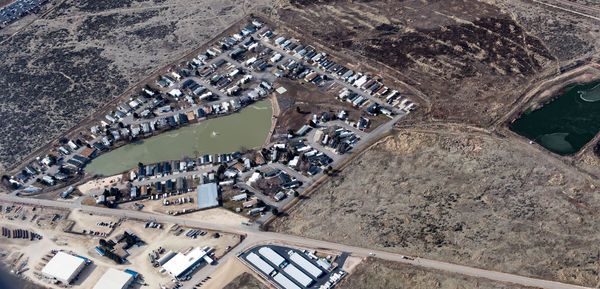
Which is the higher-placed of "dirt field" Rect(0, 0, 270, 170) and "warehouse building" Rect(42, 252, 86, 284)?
"dirt field" Rect(0, 0, 270, 170)

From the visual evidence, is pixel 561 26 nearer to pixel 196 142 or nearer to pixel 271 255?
pixel 196 142

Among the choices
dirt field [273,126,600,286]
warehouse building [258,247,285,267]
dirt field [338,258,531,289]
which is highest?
dirt field [273,126,600,286]

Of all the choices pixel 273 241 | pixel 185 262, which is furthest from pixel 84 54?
pixel 273 241

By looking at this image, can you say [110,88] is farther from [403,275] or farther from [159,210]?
[403,275]

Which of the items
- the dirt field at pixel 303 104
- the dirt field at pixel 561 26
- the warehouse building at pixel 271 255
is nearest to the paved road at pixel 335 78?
the dirt field at pixel 303 104

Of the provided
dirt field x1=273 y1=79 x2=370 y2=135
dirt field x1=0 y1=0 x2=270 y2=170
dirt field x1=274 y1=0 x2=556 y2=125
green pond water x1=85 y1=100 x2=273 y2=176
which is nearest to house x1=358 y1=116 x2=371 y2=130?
dirt field x1=273 y1=79 x2=370 y2=135

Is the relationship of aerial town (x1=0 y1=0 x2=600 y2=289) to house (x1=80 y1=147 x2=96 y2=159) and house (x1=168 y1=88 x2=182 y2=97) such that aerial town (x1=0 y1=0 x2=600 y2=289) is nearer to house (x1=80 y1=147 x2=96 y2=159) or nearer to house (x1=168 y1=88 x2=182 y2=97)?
house (x1=80 y1=147 x2=96 y2=159)
